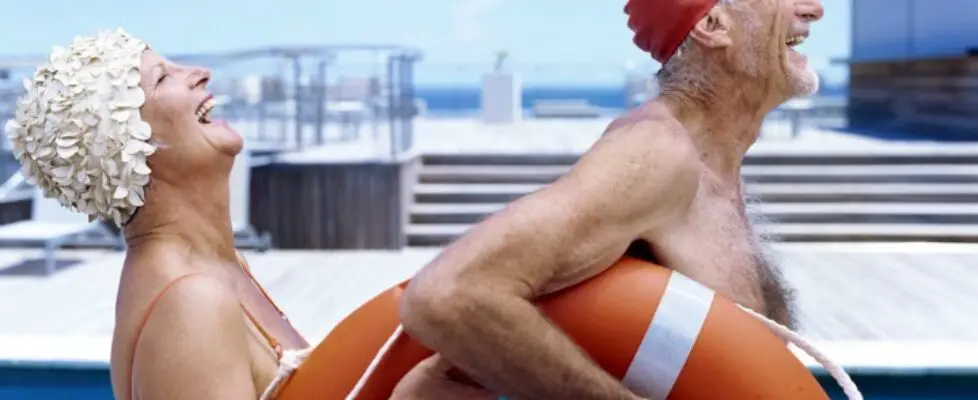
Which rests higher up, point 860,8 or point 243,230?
point 860,8

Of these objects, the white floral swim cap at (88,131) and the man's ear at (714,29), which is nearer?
the man's ear at (714,29)

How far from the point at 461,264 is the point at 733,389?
0.29 metres

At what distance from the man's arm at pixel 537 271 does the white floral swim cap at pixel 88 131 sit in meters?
0.52

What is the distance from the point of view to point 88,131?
1.30 meters

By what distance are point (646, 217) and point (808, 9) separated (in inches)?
12.1

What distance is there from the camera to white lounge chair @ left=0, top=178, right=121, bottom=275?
641 centimetres

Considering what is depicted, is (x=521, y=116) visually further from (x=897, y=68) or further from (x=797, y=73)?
(x=797, y=73)

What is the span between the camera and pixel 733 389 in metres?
1.01

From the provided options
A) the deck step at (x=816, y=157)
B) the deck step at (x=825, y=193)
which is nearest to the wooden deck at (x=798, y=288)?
the deck step at (x=825, y=193)

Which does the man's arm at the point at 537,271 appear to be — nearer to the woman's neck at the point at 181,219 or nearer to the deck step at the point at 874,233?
the woman's neck at the point at 181,219

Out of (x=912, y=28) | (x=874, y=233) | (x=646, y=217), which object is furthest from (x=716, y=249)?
(x=912, y=28)

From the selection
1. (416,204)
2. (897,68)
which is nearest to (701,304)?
(416,204)

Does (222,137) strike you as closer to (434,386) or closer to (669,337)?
(434,386)

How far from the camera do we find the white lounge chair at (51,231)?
21.0 feet
